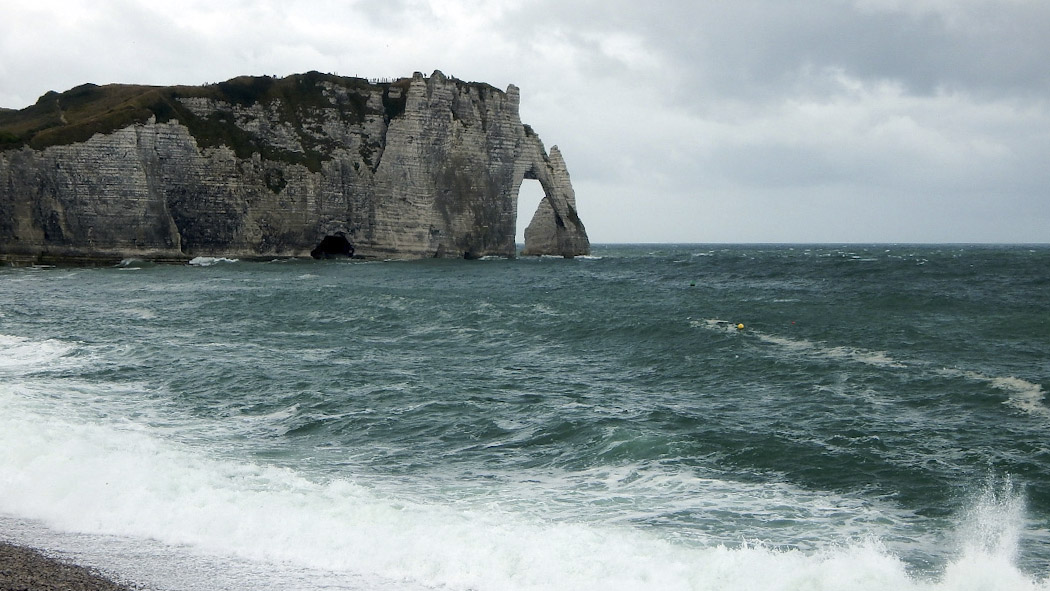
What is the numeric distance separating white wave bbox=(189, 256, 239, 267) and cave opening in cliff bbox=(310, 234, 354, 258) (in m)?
9.71

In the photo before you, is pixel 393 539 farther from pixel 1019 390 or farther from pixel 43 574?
pixel 1019 390

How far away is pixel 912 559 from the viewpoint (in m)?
10.7

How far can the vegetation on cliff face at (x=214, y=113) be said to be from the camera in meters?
69.9

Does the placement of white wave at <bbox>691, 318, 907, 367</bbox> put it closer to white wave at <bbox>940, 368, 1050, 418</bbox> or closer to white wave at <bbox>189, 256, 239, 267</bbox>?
white wave at <bbox>940, 368, 1050, 418</bbox>

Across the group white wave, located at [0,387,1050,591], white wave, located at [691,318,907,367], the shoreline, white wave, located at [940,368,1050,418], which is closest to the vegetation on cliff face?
white wave, located at [691,318,907,367]

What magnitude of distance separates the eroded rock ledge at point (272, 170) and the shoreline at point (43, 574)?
6520cm

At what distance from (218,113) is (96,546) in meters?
72.0

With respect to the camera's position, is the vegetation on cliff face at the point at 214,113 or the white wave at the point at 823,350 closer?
the white wave at the point at 823,350

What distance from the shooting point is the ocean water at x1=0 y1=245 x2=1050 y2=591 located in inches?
418

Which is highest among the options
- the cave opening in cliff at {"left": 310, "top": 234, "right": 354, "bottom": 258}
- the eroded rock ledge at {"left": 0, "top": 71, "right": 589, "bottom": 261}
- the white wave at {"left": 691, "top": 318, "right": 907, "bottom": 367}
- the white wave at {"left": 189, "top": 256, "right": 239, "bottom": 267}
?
the eroded rock ledge at {"left": 0, "top": 71, "right": 589, "bottom": 261}

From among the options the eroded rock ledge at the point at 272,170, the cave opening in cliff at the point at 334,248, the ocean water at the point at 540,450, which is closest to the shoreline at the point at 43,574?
the ocean water at the point at 540,450

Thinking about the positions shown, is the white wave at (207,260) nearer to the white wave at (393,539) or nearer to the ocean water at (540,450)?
the ocean water at (540,450)

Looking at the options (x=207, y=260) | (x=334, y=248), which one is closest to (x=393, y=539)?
(x=207, y=260)

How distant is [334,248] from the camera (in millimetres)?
86188
